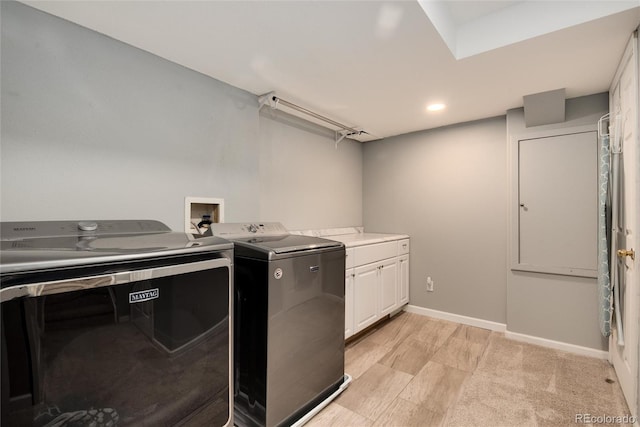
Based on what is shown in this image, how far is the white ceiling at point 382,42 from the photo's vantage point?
4.48 ft

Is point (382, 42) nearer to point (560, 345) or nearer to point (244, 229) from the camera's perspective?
point (244, 229)

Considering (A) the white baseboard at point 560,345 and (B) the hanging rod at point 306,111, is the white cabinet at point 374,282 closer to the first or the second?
(A) the white baseboard at point 560,345

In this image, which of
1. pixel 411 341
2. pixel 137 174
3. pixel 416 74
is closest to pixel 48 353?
pixel 137 174

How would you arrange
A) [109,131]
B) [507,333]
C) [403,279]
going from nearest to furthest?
[109,131] → [507,333] → [403,279]

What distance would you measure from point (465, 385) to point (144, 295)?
6.73 feet

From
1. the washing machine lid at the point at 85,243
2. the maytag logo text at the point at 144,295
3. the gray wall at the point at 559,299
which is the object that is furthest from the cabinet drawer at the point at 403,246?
the maytag logo text at the point at 144,295

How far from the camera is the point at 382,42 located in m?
1.59

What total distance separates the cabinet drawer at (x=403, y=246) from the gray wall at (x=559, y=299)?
1.00m

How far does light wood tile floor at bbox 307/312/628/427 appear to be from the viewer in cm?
166

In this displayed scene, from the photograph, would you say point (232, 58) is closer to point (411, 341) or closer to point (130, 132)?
point (130, 132)

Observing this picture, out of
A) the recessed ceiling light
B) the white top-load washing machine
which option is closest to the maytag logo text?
the white top-load washing machine

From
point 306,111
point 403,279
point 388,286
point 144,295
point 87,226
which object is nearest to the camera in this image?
point 144,295

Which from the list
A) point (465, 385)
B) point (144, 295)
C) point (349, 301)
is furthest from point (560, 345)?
point (144, 295)

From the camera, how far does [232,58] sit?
176 cm
